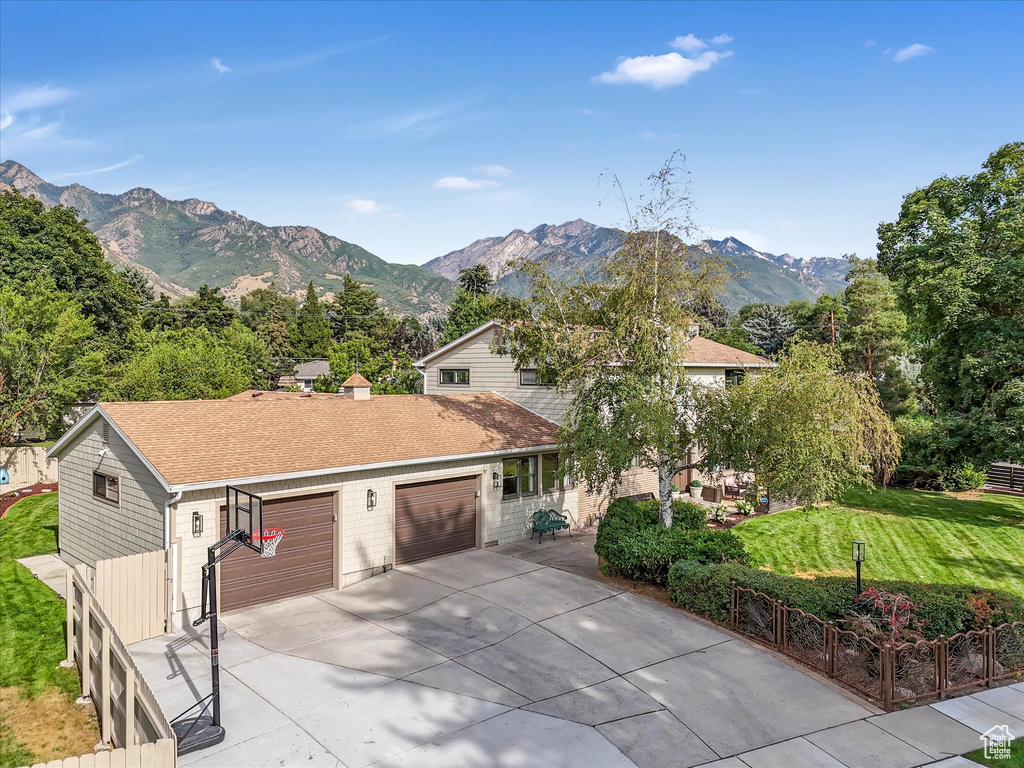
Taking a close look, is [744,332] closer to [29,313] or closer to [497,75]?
[497,75]

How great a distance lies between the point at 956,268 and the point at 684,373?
11.3 meters

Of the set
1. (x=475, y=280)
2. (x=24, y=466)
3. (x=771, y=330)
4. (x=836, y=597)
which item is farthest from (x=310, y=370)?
(x=836, y=597)

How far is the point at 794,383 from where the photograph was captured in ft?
A: 43.5

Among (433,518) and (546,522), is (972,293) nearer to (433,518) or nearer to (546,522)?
(546,522)

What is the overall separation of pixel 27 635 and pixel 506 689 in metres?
8.73

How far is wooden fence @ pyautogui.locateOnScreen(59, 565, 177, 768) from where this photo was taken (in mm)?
5094

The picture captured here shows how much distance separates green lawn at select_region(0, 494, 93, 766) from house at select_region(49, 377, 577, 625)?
130cm

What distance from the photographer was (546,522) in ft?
57.6

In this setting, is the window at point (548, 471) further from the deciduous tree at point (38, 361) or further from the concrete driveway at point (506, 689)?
the deciduous tree at point (38, 361)

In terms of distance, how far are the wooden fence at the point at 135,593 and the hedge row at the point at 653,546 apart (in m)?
8.73

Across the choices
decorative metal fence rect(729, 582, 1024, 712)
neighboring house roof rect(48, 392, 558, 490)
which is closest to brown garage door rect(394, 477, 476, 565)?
neighboring house roof rect(48, 392, 558, 490)

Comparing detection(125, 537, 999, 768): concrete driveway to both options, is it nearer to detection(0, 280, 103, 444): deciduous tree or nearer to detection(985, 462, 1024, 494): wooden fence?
detection(985, 462, 1024, 494): wooden fence

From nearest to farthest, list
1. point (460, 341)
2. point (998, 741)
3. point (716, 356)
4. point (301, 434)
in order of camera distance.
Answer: point (998, 741) → point (301, 434) → point (460, 341) → point (716, 356)

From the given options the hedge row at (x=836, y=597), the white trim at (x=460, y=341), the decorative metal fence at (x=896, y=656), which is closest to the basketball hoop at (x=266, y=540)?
the hedge row at (x=836, y=597)
